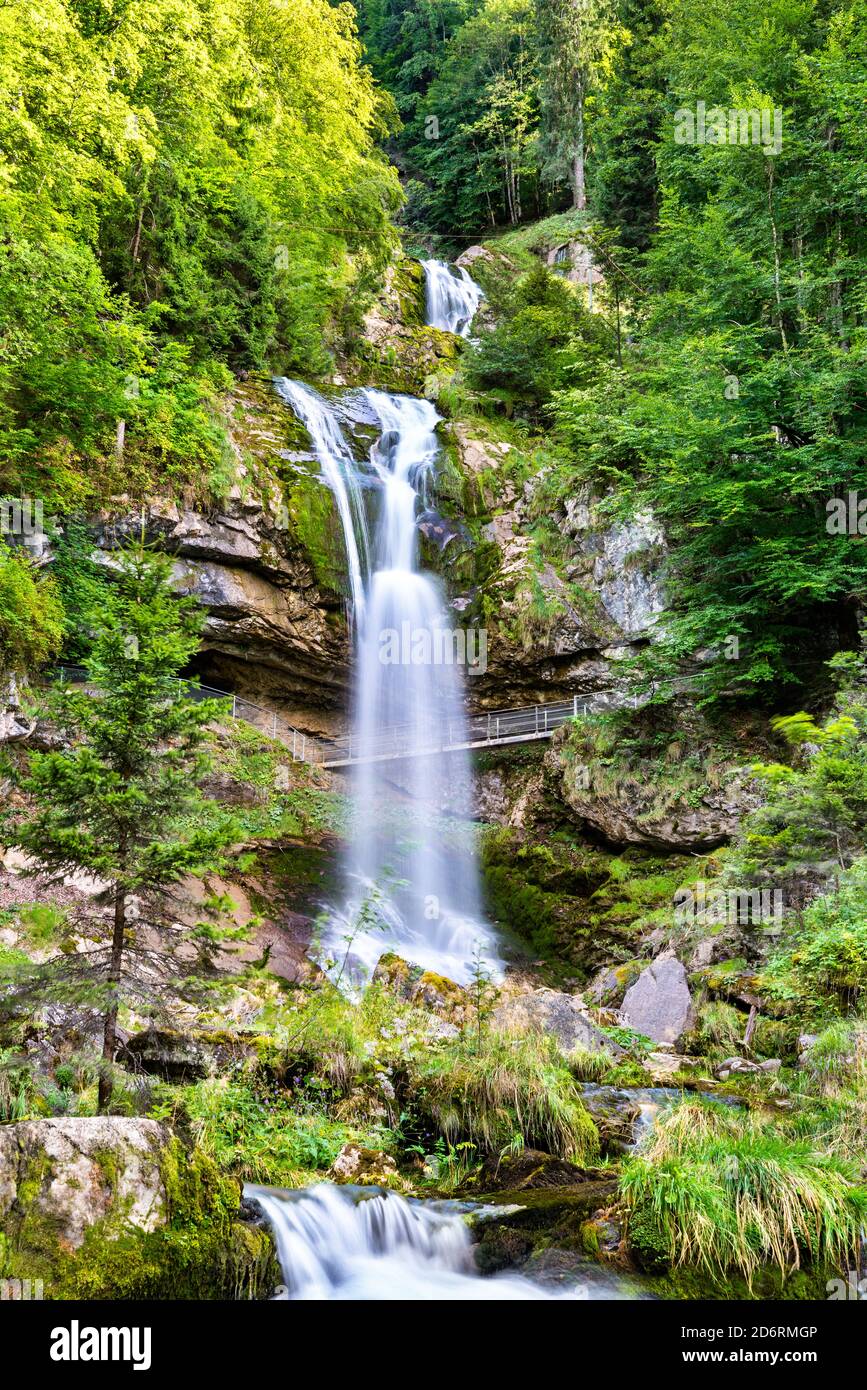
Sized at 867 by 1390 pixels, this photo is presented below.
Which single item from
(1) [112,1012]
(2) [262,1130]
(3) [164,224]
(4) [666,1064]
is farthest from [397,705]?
(1) [112,1012]

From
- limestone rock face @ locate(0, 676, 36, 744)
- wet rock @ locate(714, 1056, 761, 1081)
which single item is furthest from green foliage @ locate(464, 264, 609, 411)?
wet rock @ locate(714, 1056, 761, 1081)

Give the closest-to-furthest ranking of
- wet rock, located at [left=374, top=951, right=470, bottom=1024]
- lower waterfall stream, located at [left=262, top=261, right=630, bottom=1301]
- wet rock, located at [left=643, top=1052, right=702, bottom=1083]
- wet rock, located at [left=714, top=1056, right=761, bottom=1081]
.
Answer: wet rock, located at [left=714, top=1056, right=761, bottom=1081]
wet rock, located at [left=643, top=1052, right=702, bottom=1083]
wet rock, located at [left=374, top=951, right=470, bottom=1024]
lower waterfall stream, located at [left=262, top=261, right=630, bottom=1301]

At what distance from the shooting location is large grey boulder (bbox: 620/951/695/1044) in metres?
9.95

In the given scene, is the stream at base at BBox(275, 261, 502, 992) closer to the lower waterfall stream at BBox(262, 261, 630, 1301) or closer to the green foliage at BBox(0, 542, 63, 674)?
the lower waterfall stream at BBox(262, 261, 630, 1301)

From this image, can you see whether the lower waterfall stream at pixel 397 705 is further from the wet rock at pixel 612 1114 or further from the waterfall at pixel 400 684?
the wet rock at pixel 612 1114

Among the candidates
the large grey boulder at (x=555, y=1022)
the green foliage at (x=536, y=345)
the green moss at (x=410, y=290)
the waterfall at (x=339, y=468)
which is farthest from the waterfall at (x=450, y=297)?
the large grey boulder at (x=555, y=1022)

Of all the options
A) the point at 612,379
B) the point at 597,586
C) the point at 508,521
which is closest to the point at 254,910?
the point at 597,586

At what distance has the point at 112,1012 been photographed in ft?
18.0

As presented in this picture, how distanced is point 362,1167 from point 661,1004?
211 inches

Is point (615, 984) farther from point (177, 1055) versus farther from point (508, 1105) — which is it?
point (177, 1055)

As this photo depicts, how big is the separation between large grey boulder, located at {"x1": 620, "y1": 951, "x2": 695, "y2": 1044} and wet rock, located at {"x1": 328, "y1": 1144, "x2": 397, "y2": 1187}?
460 centimetres

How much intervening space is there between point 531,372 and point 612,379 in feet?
12.9

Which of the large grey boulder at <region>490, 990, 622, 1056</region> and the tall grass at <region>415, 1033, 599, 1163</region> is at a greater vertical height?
the large grey boulder at <region>490, 990, 622, 1056</region>

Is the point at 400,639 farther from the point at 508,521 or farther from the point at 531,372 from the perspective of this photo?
the point at 531,372
